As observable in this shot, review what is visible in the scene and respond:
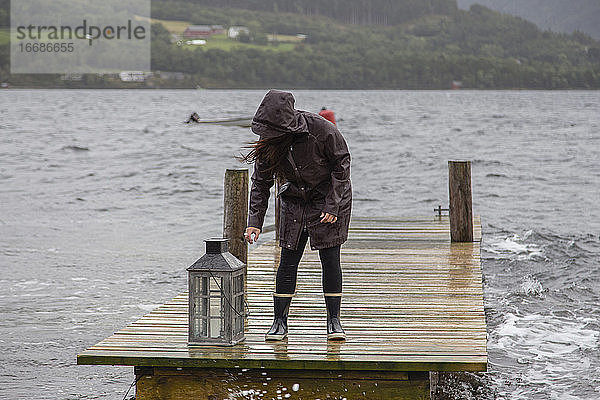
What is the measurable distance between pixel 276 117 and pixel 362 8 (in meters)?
196

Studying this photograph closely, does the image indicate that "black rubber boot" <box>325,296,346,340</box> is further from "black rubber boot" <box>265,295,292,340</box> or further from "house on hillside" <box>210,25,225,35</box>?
"house on hillside" <box>210,25,225,35</box>

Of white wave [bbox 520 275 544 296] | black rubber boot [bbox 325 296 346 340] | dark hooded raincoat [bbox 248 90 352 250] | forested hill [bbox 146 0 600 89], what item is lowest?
white wave [bbox 520 275 544 296]

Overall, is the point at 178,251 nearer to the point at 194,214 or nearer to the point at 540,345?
the point at 194,214

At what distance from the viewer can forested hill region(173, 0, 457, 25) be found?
192 metres

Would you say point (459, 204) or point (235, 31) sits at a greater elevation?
point (235, 31)

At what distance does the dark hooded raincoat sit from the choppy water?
2989 mm

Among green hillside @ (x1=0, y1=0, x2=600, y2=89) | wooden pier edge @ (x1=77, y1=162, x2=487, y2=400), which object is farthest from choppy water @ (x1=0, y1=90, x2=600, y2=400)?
green hillside @ (x1=0, y1=0, x2=600, y2=89)

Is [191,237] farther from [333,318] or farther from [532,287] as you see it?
[333,318]

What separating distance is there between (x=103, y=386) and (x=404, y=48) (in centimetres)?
16576

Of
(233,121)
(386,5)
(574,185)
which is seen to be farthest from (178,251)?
(386,5)

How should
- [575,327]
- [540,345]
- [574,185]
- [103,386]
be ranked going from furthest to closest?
1. [574,185]
2. [575,327]
3. [540,345]
4. [103,386]

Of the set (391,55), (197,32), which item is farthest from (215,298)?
(197,32)

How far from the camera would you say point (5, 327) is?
36.1 ft

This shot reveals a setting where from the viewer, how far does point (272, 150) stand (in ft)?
19.2
